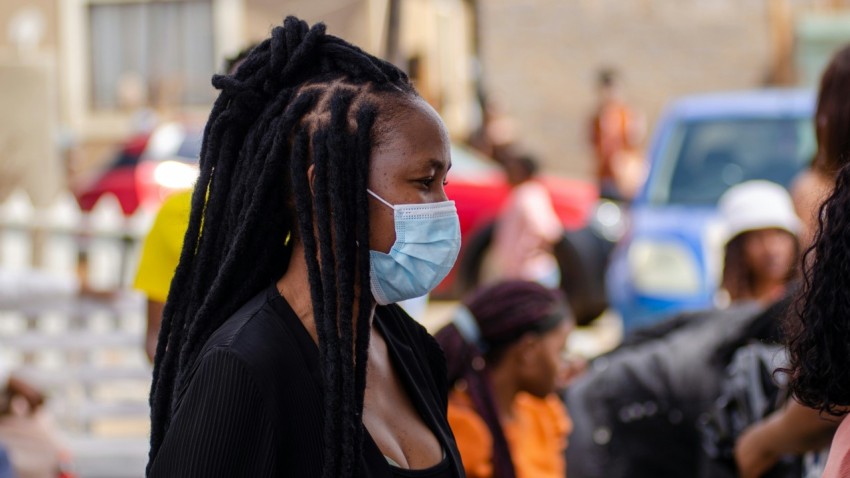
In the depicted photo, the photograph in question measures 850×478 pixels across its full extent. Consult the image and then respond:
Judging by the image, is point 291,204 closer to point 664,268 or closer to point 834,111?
point 834,111

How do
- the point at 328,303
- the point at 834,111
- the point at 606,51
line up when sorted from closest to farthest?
the point at 328,303
the point at 834,111
the point at 606,51

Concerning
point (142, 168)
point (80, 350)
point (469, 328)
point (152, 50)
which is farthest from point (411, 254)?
point (152, 50)

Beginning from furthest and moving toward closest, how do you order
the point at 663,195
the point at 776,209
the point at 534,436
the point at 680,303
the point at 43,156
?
the point at 43,156, the point at 663,195, the point at 680,303, the point at 776,209, the point at 534,436

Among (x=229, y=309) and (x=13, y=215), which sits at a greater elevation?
(x=229, y=309)

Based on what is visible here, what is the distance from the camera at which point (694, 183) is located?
8.35 meters

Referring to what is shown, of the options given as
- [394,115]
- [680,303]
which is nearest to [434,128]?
[394,115]

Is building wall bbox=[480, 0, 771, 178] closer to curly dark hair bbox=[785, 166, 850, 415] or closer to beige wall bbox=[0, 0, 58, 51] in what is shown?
beige wall bbox=[0, 0, 58, 51]

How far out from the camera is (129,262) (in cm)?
860

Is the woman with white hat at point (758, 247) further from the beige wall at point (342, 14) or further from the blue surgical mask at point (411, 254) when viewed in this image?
the beige wall at point (342, 14)

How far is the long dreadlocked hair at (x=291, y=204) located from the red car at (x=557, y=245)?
26.6ft

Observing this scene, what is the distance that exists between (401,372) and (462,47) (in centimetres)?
1757

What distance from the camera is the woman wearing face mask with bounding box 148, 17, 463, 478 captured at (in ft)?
6.59

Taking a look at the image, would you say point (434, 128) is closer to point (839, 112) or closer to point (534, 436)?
point (839, 112)

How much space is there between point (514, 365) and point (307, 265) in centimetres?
215
